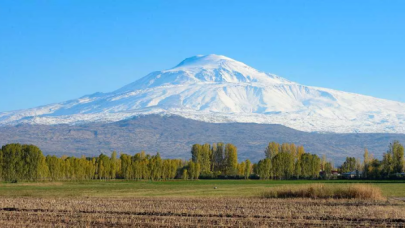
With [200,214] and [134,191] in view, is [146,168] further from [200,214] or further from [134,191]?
[200,214]

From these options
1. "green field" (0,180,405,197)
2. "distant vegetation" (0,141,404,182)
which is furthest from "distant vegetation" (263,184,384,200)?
"distant vegetation" (0,141,404,182)

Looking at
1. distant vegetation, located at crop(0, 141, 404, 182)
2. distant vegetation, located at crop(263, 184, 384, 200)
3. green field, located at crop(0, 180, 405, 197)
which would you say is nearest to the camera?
distant vegetation, located at crop(263, 184, 384, 200)

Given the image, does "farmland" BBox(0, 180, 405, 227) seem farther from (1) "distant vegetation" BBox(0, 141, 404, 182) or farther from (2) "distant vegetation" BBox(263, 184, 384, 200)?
A: (1) "distant vegetation" BBox(0, 141, 404, 182)

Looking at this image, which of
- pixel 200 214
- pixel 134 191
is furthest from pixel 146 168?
pixel 200 214

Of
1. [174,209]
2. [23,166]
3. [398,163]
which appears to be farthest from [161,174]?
[174,209]

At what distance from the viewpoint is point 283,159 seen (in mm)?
106250

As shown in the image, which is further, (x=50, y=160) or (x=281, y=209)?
(x=50, y=160)

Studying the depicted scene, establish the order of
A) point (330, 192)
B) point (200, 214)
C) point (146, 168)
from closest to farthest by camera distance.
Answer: point (200, 214)
point (330, 192)
point (146, 168)

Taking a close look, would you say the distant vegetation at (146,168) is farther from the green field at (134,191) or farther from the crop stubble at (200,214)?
the crop stubble at (200,214)

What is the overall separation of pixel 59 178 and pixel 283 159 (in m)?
36.7

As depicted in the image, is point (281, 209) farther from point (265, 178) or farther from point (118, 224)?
point (265, 178)

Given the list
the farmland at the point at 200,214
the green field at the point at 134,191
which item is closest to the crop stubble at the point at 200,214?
the farmland at the point at 200,214

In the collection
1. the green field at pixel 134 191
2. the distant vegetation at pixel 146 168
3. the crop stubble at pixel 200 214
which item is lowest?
the crop stubble at pixel 200 214

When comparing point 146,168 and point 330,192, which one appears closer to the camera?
point 330,192
